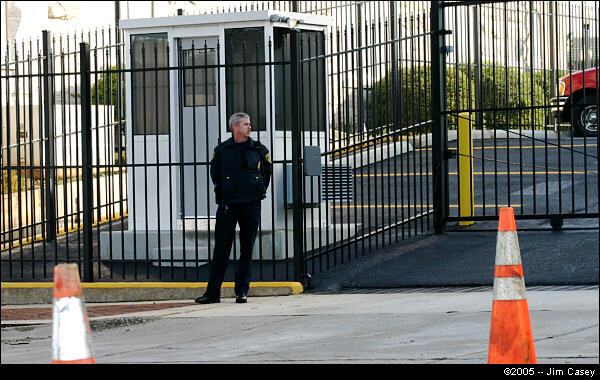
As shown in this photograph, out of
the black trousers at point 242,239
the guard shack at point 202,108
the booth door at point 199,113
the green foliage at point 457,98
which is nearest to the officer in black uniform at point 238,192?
the black trousers at point 242,239

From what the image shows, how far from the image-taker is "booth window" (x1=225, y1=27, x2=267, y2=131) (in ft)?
39.8

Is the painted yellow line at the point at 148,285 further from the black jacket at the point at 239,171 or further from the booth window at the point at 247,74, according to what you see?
the booth window at the point at 247,74

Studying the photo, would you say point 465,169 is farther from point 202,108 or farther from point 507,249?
point 507,249

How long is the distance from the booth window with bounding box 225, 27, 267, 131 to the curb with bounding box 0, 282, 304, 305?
6.55ft

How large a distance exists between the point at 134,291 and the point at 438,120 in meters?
4.06

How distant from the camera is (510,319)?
18.7ft

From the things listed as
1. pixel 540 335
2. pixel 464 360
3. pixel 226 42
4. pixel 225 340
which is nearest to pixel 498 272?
pixel 464 360

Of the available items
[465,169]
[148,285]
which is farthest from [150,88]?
[465,169]

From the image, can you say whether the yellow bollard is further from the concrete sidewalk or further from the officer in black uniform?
the officer in black uniform

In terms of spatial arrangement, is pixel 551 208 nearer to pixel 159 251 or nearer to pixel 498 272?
pixel 159 251

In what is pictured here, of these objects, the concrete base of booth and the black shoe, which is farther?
the concrete base of booth

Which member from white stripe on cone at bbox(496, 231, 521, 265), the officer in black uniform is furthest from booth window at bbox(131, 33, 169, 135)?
white stripe on cone at bbox(496, 231, 521, 265)

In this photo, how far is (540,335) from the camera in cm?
725

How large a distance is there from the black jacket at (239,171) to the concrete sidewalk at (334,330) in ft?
3.26
